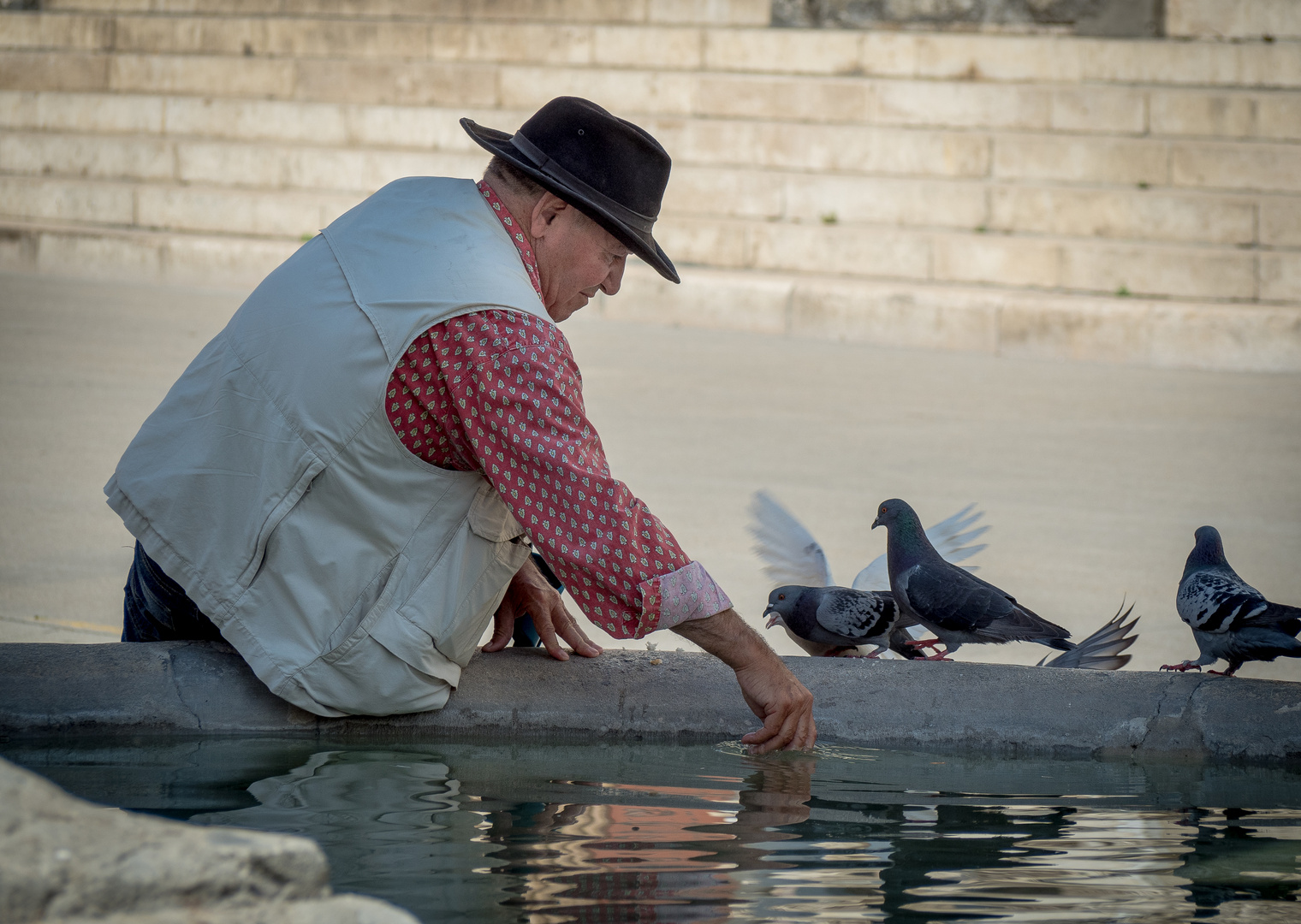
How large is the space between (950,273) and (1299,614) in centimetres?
752

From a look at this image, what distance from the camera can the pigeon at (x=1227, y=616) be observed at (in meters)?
2.94

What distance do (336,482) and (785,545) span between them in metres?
1.54

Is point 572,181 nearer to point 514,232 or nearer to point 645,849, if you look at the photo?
point 514,232

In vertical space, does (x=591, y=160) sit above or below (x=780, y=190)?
below

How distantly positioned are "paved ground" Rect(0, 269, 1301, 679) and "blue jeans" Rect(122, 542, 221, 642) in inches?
41.9

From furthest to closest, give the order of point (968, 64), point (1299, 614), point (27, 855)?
point (968, 64), point (1299, 614), point (27, 855)

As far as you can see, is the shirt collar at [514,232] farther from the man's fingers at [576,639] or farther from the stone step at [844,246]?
the stone step at [844,246]

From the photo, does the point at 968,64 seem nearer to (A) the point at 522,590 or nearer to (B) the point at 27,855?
(A) the point at 522,590

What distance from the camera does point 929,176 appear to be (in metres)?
10.7

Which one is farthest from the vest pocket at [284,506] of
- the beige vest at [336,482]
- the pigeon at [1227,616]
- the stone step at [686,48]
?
the stone step at [686,48]

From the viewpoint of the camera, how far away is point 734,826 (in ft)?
8.15

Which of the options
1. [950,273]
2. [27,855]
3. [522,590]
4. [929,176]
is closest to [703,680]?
[522,590]

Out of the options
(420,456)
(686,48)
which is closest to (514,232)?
(420,456)

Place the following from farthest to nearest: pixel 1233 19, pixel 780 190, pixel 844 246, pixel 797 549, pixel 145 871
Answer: pixel 780 190 < pixel 1233 19 < pixel 844 246 < pixel 797 549 < pixel 145 871
